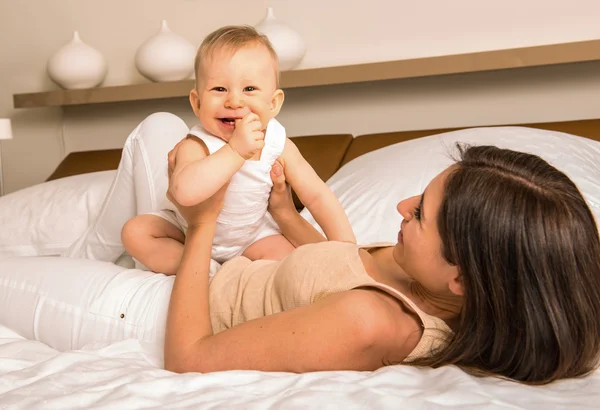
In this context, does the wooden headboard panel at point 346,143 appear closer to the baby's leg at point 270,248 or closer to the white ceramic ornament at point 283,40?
the white ceramic ornament at point 283,40

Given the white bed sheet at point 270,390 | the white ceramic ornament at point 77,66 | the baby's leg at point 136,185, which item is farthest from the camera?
the white ceramic ornament at point 77,66

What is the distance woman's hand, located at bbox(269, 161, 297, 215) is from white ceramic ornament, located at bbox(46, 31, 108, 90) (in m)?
1.94

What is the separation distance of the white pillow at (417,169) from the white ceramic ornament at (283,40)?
34.8 inches

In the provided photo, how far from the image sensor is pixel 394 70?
8.55 ft

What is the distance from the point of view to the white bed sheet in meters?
0.85

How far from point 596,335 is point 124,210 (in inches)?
47.0

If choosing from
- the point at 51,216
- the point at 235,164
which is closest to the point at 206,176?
the point at 235,164

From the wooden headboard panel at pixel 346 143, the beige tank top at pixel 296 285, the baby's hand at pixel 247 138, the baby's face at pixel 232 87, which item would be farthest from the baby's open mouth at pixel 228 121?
the wooden headboard panel at pixel 346 143

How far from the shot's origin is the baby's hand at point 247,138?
1160 millimetres

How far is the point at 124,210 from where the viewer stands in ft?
5.73

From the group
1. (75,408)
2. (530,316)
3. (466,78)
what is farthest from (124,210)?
(466,78)

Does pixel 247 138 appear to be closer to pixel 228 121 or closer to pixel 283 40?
pixel 228 121

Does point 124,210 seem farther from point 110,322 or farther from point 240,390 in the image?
point 240,390

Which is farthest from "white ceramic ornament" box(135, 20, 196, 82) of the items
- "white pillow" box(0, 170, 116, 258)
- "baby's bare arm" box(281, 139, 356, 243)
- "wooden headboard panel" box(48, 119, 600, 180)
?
"baby's bare arm" box(281, 139, 356, 243)
